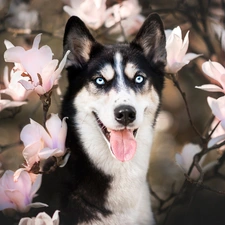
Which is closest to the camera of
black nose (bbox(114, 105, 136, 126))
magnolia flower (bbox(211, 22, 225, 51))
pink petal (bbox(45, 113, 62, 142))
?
black nose (bbox(114, 105, 136, 126))

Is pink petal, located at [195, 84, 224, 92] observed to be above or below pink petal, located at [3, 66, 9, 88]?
below

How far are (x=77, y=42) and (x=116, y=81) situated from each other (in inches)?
5.4

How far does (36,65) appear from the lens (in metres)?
1.08

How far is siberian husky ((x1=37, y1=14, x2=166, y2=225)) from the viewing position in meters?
1.05

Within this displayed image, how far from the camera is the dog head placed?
1016mm

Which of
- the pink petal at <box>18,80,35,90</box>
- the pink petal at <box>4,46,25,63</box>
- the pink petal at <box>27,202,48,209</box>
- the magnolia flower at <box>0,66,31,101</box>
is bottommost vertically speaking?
the pink petal at <box>27,202,48,209</box>

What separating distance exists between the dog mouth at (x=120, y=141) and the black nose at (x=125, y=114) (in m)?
0.04

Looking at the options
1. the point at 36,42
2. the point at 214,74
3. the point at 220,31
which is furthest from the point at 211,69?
the point at 36,42

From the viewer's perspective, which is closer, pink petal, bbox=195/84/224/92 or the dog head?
the dog head

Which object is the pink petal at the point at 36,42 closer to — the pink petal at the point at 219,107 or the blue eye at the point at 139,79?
the blue eye at the point at 139,79

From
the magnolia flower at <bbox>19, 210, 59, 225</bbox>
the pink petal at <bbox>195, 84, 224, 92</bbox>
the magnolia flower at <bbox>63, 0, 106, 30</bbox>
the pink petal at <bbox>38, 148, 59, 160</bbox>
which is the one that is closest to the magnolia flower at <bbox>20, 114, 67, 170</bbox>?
the pink petal at <bbox>38, 148, 59, 160</bbox>

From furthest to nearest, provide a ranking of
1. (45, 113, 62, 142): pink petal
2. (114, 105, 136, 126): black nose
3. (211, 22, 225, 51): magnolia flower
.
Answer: (211, 22, 225, 51): magnolia flower < (45, 113, 62, 142): pink petal < (114, 105, 136, 126): black nose

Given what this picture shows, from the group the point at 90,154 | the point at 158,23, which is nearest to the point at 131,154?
the point at 90,154

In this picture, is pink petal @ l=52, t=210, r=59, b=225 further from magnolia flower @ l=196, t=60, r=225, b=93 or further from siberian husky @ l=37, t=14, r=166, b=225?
magnolia flower @ l=196, t=60, r=225, b=93
